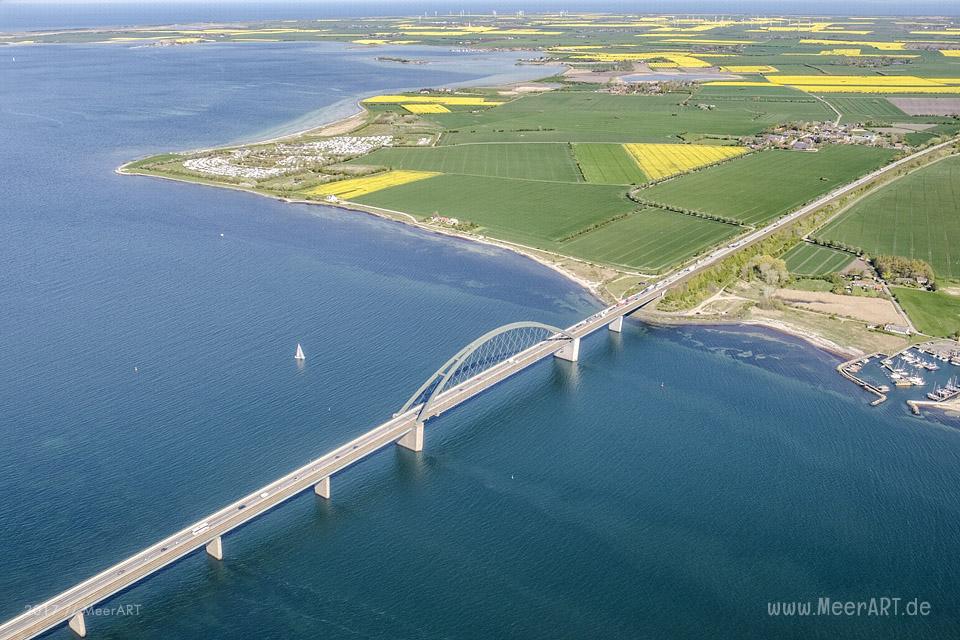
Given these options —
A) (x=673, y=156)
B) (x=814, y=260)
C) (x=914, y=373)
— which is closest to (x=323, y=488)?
(x=914, y=373)

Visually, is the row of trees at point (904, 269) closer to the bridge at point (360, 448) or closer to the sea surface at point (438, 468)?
the bridge at point (360, 448)

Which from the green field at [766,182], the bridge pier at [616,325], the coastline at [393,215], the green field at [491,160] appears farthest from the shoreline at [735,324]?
the green field at [491,160]

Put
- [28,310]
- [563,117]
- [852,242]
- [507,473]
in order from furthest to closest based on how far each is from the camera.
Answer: [563,117], [852,242], [28,310], [507,473]

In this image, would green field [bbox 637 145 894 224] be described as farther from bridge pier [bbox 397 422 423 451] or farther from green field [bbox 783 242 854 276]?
bridge pier [bbox 397 422 423 451]

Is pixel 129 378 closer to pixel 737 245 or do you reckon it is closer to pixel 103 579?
pixel 103 579

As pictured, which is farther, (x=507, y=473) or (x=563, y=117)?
(x=563, y=117)

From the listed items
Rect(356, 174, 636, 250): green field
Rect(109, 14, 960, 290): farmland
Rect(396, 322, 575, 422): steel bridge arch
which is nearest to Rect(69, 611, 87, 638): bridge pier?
Rect(396, 322, 575, 422): steel bridge arch

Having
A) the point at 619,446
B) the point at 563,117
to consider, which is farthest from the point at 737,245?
the point at 563,117
